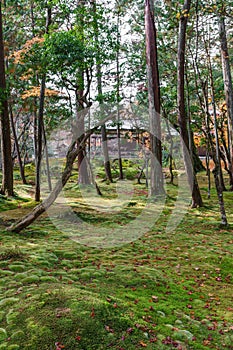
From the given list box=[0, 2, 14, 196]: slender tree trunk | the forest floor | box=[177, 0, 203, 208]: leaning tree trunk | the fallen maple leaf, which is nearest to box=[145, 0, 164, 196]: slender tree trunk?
box=[177, 0, 203, 208]: leaning tree trunk

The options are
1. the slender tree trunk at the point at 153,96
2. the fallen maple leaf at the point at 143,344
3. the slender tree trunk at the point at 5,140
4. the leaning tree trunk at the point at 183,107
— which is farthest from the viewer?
the slender tree trunk at the point at 153,96

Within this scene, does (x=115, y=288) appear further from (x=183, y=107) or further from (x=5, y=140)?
(x=5, y=140)

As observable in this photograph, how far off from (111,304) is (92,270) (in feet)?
4.29

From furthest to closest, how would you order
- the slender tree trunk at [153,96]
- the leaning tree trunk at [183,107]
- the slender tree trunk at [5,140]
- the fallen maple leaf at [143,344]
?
1. the slender tree trunk at [153,96]
2. the slender tree trunk at [5,140]
3. the leaning tree trunk at [183,107]
4. the fallen maple leaf at [143,344]

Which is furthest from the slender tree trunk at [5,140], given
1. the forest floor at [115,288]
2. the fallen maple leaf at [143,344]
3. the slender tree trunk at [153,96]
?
the fallen maple leaf at [143,344]

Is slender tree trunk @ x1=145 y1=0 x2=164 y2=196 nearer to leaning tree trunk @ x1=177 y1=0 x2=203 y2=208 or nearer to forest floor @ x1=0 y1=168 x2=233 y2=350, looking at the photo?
leaning tree trunk @ x1=177 y1=0 x2=203 y2=208

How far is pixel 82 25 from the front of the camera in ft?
28.7

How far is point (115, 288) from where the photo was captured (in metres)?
4.08

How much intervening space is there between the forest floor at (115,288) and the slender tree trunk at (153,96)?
362 centimetres

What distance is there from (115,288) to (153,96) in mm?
8236

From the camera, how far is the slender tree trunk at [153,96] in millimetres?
10875

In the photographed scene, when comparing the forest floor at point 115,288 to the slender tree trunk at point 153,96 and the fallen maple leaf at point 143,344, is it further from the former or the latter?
the slender tree trunk at point 153,96

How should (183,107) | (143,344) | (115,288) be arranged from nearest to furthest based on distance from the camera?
1. (143,344)
2. (115,288)
3. (183,107)

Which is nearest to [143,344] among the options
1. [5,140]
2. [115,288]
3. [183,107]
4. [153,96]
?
[115,288]
